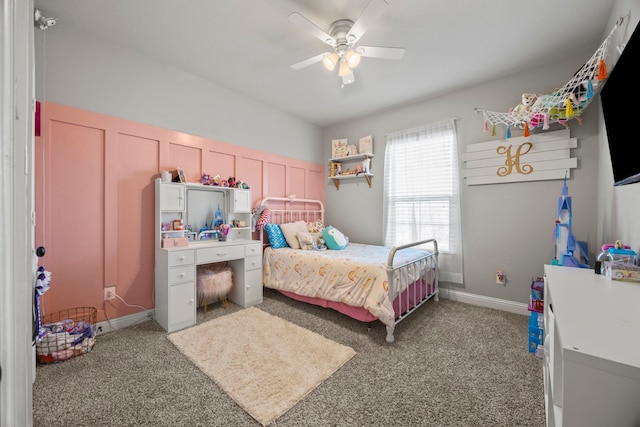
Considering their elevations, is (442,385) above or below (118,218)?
below

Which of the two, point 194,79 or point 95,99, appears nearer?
point 95,99

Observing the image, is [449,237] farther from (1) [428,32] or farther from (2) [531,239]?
(1) [428,32]

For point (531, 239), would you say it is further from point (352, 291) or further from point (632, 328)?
point (632, 328)

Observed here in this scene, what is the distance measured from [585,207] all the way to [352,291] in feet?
8.02

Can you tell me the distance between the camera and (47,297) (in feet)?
6.86

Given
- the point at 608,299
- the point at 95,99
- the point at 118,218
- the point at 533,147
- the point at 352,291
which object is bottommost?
the point at 352,291

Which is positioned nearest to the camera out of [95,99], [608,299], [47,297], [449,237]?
[608,299]

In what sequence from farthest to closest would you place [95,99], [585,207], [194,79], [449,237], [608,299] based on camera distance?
1. [449,237]
2. [194,79]
3. [585,207]
4. [95,99]
5. [608,299]

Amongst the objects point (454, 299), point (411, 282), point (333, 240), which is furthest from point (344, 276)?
point (454, 299)

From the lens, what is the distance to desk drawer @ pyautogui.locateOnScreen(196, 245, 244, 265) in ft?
8.47

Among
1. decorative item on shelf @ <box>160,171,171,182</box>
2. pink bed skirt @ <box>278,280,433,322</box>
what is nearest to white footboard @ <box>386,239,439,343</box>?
pink bed skirt @ <box>278,280,433,322</box>

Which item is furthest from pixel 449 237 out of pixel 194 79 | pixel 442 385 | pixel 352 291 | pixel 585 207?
pixel 194 79

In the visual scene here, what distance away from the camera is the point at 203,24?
6.97 ft

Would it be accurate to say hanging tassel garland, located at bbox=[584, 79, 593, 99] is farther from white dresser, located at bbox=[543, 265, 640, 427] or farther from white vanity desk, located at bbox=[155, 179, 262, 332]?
white vanity desk, located at bbox=[155, 179, 262, 332]
